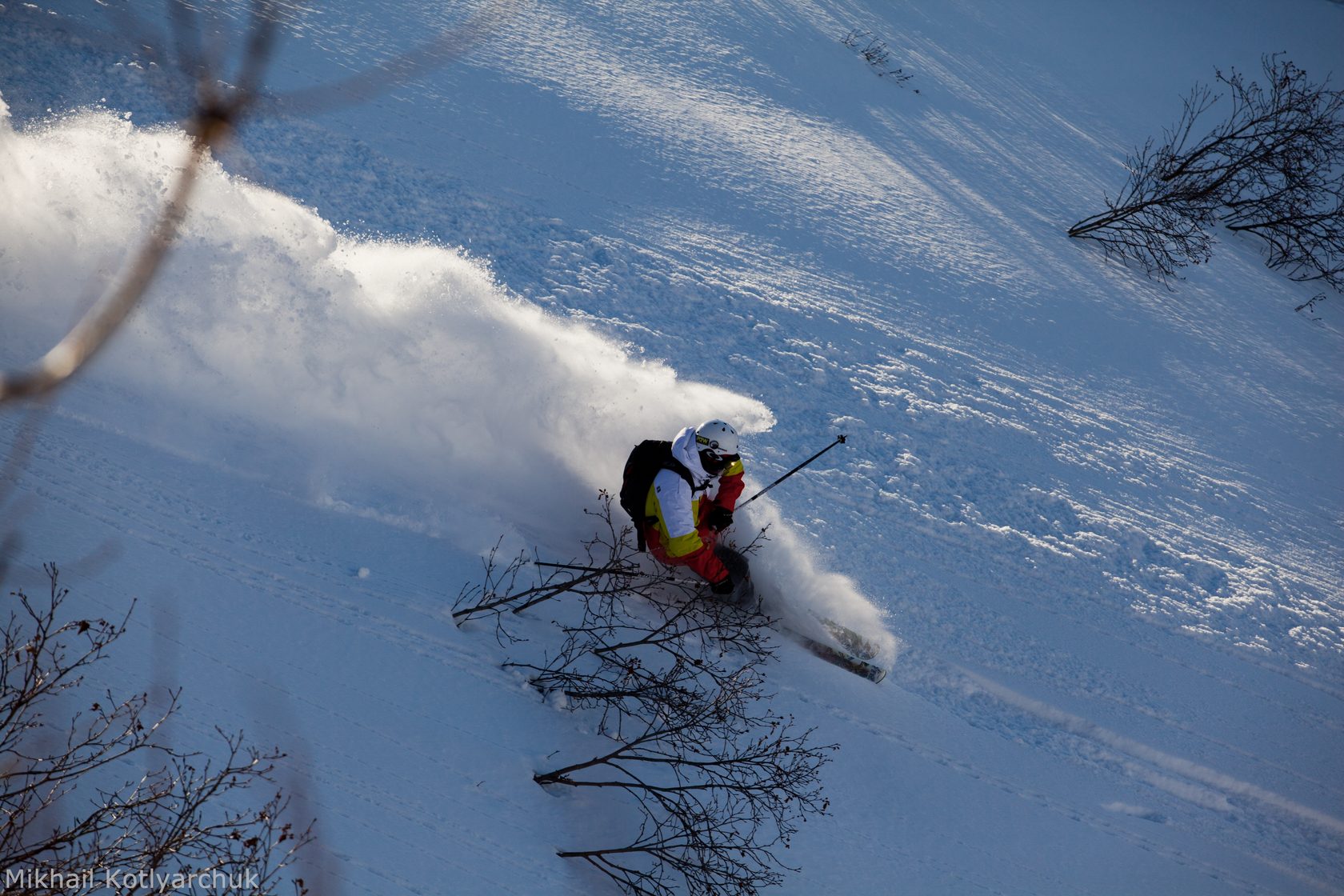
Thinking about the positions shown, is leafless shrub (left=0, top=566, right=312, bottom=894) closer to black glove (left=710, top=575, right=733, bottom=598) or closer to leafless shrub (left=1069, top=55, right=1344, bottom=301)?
black glove (left=710, top=575, right=733, bottom=598)

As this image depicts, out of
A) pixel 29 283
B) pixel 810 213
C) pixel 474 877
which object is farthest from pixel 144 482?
pixel 810 213

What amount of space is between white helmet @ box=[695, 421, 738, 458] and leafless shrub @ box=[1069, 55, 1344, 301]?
33.6 ft

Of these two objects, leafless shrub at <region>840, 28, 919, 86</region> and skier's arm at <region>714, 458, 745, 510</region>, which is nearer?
skier's arm at <region>714, 458, 745, 510</region>

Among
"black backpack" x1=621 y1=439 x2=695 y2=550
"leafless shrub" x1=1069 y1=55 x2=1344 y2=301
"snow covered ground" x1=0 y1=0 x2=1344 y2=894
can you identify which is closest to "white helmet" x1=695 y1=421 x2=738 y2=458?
"black backpack" x1=621 y1=439 x2=695 y2=550

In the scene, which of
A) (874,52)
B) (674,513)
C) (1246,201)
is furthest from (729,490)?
(1246,201)

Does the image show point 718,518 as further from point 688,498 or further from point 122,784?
point 122,784

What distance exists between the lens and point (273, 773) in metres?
4.98

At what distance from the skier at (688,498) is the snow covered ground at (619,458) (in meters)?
1.02

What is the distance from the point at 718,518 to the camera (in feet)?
21.2

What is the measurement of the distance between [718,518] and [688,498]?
0.68 meters

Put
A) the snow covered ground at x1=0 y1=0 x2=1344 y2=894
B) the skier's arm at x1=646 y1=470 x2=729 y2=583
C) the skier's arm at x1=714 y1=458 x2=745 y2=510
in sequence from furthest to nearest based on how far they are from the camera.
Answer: the skier's arm at x1=714 y1=458 x2=745 y2=510 < the skier's arm at x1=646 y1=470 x2=729 y2=583 < the snow covered ground at x1=0 y1=0 x2=1344 y2=894

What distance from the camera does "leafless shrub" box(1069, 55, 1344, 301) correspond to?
13039 mm

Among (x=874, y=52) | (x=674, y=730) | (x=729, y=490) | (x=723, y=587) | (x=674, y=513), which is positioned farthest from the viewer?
(x=874, y=52)

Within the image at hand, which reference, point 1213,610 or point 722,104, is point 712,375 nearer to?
point 1213,610
